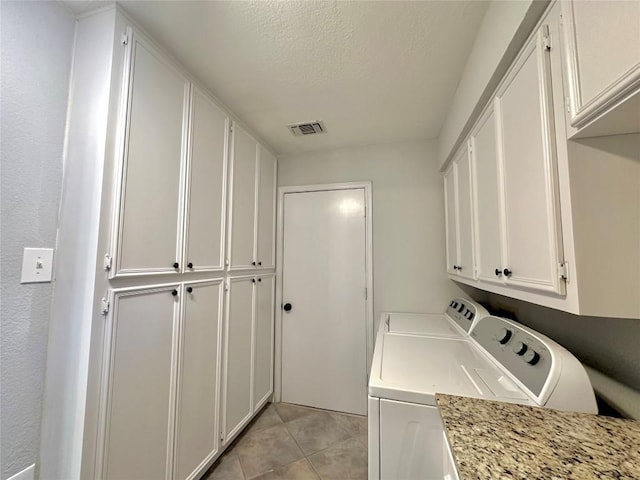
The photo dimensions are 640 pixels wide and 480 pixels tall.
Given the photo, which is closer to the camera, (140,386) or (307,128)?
(140,386)

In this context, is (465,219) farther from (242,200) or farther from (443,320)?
(242,200)

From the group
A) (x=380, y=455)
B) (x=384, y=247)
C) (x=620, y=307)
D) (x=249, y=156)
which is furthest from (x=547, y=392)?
(x=249, y=156)

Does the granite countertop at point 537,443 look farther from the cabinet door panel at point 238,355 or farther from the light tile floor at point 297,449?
the cabinet door panel at point 238,355

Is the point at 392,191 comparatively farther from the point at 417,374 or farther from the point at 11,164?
the point at 11,164

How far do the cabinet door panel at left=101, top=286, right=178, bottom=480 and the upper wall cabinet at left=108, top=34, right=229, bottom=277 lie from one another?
18 centimetres

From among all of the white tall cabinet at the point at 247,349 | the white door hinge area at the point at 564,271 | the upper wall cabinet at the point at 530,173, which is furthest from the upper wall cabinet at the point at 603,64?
the white tall cabinet at the point at 247,349

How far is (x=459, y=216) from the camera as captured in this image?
73.0 inches

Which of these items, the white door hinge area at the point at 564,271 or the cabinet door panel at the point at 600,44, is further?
the white door hinge area at the point at 564,271

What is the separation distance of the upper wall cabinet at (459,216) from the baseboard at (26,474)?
A: 217 cm

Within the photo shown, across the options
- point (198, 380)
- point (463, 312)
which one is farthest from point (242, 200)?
point (463, 312)

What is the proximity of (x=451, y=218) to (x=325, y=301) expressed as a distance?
1.32m

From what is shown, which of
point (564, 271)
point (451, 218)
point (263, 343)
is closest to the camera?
point (564, 271)

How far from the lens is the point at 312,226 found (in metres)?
2.67

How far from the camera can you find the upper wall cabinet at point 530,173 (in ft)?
2.73
